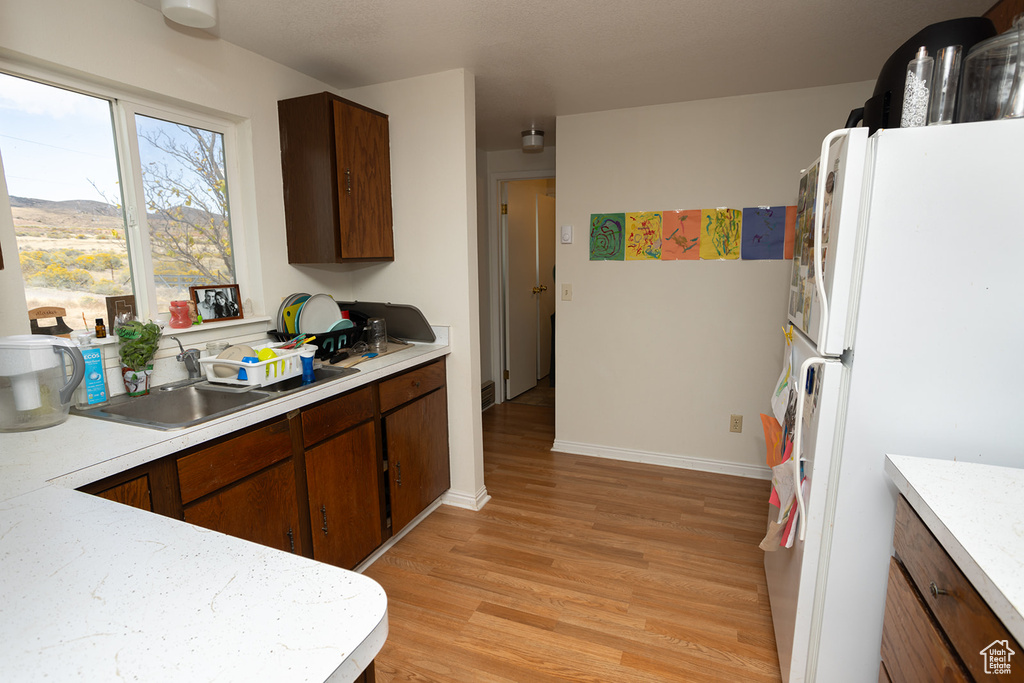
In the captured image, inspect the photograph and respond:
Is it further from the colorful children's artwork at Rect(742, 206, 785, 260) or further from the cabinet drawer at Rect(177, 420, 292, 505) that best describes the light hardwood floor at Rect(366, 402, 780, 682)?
the colorful children's artwork at Rect(742, 206, 785, 260)

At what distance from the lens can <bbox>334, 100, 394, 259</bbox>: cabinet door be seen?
2.37 m

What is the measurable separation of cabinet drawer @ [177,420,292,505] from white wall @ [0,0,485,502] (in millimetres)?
923

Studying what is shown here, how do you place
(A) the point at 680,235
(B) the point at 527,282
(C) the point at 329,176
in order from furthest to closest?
(B) the point at 527,282, (A) the point at 680,235, (C) the point at 329,176

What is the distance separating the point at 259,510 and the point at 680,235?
2644 millimetres

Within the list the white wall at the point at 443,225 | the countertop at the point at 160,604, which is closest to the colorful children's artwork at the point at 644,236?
the white wall at the point at 443,225

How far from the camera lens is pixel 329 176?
231 cm

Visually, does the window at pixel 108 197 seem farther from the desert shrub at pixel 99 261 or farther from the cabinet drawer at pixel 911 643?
the cabinet drawer at pixel 911 643

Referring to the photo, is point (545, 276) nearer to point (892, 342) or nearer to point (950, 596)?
point (892, 342)

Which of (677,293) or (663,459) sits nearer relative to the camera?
(677,293)

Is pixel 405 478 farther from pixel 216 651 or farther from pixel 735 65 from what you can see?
pixel 735 65

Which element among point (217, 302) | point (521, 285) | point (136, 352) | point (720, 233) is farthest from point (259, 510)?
point (521, 285)

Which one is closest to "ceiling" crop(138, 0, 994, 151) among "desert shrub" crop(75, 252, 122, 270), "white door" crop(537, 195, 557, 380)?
"desert shrub" crop(75, 252, 122, 270)

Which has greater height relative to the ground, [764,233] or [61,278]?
[764,233]

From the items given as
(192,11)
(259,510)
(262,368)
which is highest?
(192,11)
